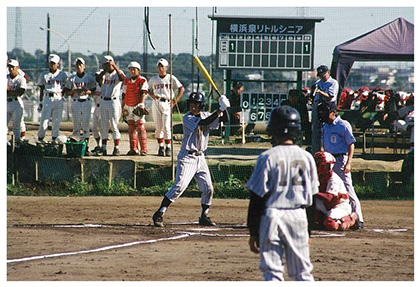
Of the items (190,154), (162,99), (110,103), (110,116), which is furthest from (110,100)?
(190,154)

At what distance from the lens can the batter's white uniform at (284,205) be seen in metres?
5.19

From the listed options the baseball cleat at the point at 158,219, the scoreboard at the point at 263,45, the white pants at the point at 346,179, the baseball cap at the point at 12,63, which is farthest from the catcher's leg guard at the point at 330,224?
the baseball cap at the point at 12,63

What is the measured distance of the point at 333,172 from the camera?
32.4ft

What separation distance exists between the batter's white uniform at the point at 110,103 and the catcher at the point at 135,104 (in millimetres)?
159

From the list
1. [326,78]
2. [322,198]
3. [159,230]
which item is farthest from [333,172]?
[326,78]

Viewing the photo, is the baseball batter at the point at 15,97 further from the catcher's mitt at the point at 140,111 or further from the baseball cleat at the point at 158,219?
the baseball cleat at the point at 158,219

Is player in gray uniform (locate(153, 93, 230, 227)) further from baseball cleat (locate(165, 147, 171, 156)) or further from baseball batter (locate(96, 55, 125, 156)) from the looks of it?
baseball batter (locate(96, 55, 125, 156))

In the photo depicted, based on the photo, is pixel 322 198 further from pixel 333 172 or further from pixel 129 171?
pixel 129 171

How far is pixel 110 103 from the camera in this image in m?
14.2

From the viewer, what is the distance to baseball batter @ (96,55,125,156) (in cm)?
1404

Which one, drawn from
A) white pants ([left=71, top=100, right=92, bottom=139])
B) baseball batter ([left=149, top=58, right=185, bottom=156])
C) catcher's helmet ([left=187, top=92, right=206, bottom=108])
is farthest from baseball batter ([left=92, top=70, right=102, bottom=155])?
catcher's helmet ([left=187, top=92, right=206, bottom=108])

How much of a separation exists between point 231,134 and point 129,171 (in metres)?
3.04

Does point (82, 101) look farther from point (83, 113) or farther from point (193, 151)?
point (193, 151)

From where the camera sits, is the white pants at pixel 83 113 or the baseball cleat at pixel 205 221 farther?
the white pants at pixel 83 113
